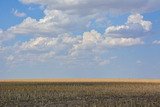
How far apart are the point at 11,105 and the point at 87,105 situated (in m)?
6.36

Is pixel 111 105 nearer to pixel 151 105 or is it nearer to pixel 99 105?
pixel 99 105

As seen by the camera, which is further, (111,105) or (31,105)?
(31,105)

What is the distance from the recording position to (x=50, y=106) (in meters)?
32.3

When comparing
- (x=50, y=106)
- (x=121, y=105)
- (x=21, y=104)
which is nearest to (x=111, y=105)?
(x=121, y=105)

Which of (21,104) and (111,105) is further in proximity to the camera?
(21,104)

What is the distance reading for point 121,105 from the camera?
103ft

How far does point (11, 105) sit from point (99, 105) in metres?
7.33

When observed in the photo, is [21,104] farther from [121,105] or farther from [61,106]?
[121,105]

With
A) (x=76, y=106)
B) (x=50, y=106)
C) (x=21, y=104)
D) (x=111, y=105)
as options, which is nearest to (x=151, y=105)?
(x=111, y=105)

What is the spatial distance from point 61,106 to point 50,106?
0.86 metres

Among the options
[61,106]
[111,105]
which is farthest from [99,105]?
[61,106]

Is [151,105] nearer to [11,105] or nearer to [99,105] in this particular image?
[99,105]

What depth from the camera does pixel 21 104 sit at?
3434 cm

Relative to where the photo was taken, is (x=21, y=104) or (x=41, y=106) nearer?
(x=41, y=106)
